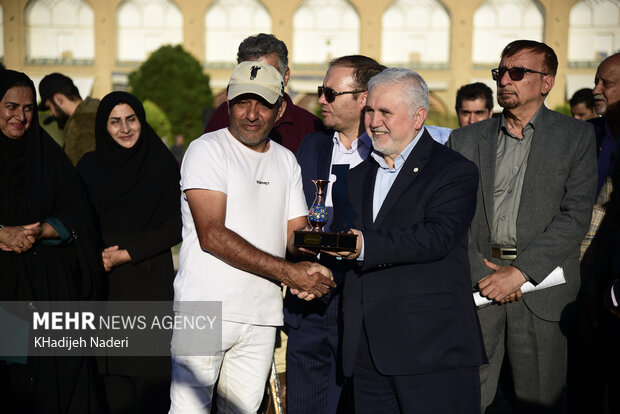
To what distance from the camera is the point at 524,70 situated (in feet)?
13.2

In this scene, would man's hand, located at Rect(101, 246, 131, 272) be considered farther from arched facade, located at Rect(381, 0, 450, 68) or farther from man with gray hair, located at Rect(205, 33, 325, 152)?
arched facade, located at Rect(381, 0, 450, 68)

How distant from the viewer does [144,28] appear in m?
48.5

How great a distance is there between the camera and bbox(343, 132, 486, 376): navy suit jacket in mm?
3148

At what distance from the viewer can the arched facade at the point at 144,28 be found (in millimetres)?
48312

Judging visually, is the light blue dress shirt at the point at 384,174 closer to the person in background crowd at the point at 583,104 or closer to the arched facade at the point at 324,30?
the person in background crowd at the point at 583,104

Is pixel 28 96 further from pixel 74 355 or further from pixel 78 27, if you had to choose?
pixel 78 27

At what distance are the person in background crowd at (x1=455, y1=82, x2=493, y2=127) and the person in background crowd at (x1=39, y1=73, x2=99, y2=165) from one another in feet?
11.4

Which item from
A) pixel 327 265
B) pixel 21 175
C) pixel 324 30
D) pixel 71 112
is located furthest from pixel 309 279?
pixel 324 30

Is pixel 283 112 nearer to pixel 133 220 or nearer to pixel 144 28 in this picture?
pixel 133 220

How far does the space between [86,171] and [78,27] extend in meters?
47.7

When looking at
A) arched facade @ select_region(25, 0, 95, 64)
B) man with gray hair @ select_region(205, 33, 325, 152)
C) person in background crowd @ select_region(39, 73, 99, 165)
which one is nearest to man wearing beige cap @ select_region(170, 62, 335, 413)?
man with gray hair @ select_region(205, 33, 325, 152)

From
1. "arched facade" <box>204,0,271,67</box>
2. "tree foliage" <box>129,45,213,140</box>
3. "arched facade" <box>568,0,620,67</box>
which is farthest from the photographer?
"arched facade" <box>204,0,271,67</box>

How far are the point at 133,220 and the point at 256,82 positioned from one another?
1.68 m

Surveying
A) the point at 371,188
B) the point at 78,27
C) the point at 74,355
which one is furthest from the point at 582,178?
the point at 78,27
